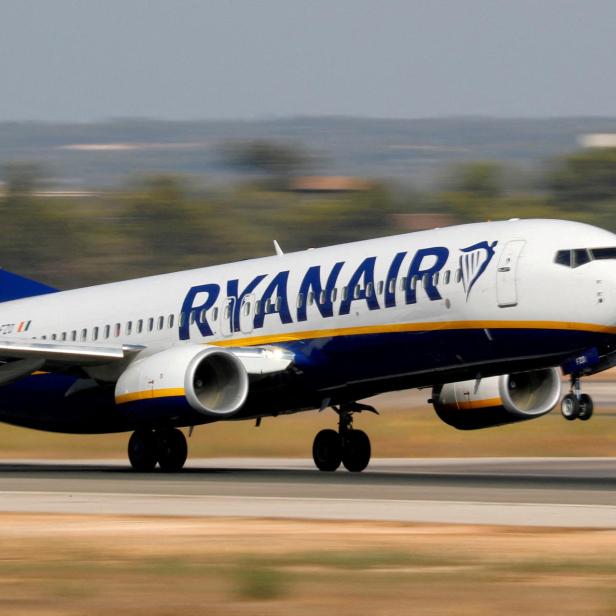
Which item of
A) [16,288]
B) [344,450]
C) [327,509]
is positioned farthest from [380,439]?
[327,509]

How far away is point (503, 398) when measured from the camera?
31.3m

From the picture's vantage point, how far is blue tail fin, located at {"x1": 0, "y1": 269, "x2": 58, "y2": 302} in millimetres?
36875

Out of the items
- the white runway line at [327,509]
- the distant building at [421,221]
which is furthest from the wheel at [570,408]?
the distant building at [421,221]

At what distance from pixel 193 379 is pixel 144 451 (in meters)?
3.04

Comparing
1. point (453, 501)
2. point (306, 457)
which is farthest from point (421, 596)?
point (306, 457)

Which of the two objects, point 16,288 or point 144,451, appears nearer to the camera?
point 144,451

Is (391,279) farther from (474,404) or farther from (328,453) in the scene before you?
(328,453)

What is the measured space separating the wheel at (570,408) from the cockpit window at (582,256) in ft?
8.37

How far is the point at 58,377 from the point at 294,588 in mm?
20196

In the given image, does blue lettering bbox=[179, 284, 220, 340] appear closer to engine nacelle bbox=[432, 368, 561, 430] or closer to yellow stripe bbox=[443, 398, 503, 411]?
engine nacelle bbox=[432, 368, 561, 430]

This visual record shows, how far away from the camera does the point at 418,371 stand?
94.2 ft

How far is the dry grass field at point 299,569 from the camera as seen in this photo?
1318 cm

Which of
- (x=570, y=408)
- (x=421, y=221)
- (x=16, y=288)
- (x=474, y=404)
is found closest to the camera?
(x=570, y=408)

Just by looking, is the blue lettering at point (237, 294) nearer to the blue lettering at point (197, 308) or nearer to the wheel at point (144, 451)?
the blue lettering at point (197, 308)
